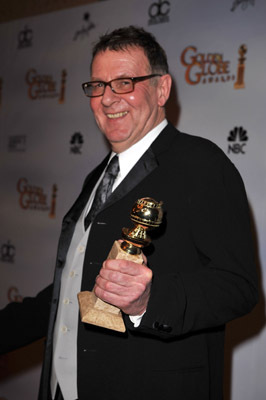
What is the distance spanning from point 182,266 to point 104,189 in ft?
1.32

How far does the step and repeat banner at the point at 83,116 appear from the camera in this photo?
2.29 metres

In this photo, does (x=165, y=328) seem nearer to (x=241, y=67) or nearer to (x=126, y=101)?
(x=126, y=101)

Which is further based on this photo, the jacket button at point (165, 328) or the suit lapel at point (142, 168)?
the suit lapel at point (142, 168)

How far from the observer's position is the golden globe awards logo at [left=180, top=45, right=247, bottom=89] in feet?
7.74

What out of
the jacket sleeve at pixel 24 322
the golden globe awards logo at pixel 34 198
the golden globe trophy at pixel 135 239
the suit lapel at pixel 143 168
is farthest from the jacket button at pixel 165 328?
the golden globe awards logo at pixel 34 198

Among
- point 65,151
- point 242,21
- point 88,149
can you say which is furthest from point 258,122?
point 65,151

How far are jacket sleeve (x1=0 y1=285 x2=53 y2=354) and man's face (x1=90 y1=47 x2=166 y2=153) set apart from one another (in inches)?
25.5

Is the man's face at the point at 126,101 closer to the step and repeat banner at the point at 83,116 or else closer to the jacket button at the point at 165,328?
the jacket button at the point at 165,328

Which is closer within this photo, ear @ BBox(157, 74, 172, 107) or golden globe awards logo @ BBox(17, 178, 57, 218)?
ear @ BBox(157, 74, 172, 107)

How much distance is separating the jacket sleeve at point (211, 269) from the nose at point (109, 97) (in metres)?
0.42

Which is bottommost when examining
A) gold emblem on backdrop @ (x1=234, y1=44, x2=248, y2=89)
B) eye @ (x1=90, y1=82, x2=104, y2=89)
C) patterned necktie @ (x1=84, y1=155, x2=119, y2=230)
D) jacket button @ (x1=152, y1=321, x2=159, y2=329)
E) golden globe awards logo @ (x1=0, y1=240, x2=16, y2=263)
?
golden globe awards logo @ (x1=0, y1=240, x2=16, y2=263)

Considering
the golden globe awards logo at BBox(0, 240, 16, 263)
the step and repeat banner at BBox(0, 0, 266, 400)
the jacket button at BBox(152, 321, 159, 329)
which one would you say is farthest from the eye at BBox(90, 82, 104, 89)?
the golden globe awards logo at BBox(0, 240, 16, 263)

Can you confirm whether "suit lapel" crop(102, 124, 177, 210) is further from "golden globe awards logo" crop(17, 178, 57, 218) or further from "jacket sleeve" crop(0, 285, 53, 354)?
"golden globe awards logo" crop(17, 178, 57, 218)

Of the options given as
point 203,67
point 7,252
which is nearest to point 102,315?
point 203,67
